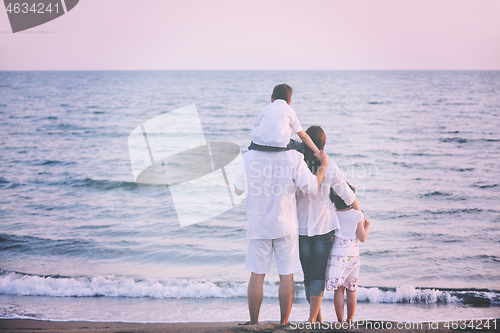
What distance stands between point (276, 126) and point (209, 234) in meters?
4.37

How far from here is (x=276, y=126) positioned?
8.14 ft

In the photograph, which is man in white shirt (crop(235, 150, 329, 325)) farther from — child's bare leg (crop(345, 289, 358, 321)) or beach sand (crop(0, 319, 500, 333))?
child's bare leg (crop(345, 289, 358, 321))

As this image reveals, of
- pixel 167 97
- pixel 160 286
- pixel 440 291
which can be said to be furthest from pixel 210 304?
pixel 167 97

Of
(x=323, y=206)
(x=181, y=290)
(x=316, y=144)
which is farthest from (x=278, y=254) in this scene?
(x=181, y=290)

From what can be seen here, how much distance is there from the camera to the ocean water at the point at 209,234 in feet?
13.5

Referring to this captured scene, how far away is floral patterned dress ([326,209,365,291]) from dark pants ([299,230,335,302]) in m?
0.06

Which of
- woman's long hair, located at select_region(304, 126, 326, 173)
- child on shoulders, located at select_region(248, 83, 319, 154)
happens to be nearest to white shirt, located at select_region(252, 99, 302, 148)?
child on shoulders, located at select_region(248, 83, 319, 154)

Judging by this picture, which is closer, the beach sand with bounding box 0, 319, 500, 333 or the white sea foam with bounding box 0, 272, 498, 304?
the beach sand with bounding box 0, 319, 500, 333

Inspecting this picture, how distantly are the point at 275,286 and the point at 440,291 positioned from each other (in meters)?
2.02

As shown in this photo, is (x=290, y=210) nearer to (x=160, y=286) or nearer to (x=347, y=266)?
(x=347, y=266)

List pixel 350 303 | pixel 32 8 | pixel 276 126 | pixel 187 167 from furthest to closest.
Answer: pixel 187 167 → pixel 32 8 → pixel 350 303 → pixel 276 126

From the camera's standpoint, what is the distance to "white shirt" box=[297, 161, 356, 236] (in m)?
2.63

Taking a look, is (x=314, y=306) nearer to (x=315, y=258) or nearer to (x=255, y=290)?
(x=315, y=258)

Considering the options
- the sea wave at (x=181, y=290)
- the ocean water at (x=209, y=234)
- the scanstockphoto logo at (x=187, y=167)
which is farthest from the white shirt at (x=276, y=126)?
the scanstockphoto logo at (x=187, y=167)
